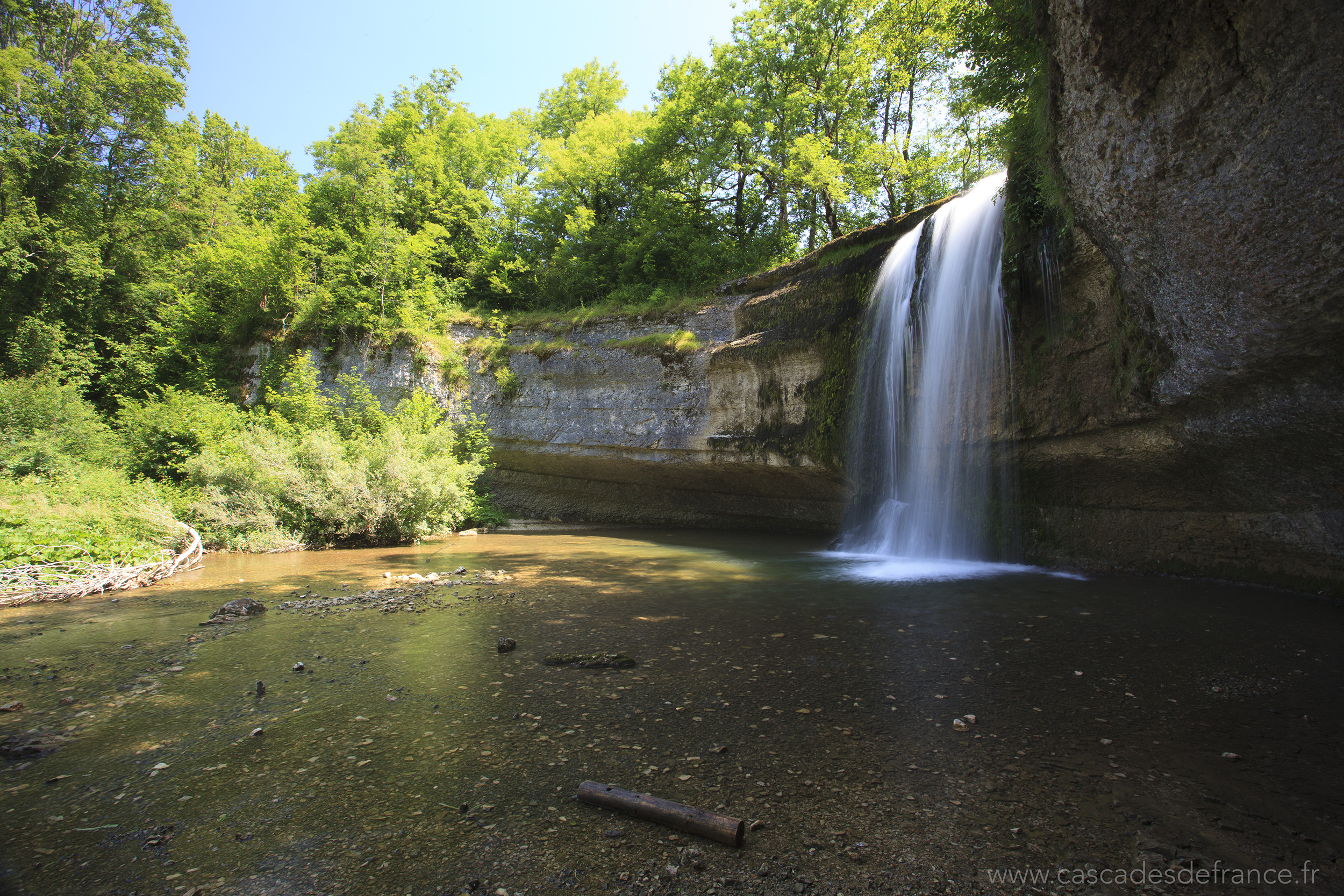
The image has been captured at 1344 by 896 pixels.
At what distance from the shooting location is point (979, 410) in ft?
32.7

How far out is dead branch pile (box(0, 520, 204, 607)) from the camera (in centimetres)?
Answer: 670

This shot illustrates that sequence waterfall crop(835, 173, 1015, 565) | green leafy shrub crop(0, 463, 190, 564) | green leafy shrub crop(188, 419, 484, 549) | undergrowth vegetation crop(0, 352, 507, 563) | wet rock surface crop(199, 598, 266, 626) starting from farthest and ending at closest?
green leafy shrub crop(188, 419, 484, 549) → waterfall crop(835, 173, 1015, 565) → undergrowth vegetation crop(0, 352, 507, 563) → green leafy shrub crop(0, 463, 190, 564) → wet rock surface crop(199, 598, 266, 626)

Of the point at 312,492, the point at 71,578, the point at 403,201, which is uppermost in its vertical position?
the point at 403,201

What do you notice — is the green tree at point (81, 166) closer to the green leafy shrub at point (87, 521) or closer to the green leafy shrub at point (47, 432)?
the green leafy shrub at point (47, 432)

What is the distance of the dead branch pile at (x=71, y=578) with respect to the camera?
22.0ft

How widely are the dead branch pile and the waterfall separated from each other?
11.3m

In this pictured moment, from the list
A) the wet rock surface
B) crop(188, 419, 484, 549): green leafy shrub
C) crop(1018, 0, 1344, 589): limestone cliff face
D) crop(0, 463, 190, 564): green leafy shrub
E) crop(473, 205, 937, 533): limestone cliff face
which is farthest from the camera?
crop(473, 205, 937, 533): limestone cliff face

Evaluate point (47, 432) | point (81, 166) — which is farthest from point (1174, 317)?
point (81, 166)

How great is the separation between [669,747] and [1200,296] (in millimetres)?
6307

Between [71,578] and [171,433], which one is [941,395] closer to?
[71,578]

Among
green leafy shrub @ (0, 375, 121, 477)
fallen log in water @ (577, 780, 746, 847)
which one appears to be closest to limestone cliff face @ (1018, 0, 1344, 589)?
fallen log in water @ (577, 780, 746, 847)

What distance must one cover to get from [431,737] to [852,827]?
2151mm

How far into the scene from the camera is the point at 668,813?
2338mm

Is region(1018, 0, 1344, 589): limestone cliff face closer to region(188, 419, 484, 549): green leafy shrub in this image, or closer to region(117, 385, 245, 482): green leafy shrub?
region(188, 419, 484, 549): green leafy shrub
